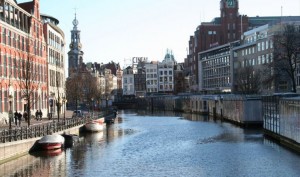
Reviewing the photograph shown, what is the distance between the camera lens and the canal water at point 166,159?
37625mm

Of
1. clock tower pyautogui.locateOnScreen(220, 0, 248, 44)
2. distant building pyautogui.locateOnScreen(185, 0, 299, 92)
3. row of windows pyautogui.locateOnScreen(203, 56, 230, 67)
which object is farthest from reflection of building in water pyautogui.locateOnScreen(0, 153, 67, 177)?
clock tower pyautogui.locateOnScreen(220, 0, 248, 44)

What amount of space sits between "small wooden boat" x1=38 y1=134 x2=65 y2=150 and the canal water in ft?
3.19

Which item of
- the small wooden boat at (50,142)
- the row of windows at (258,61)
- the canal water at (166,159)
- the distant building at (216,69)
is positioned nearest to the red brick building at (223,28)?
the distant building at (216,69)

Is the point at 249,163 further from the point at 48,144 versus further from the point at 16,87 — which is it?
the point at 16,87

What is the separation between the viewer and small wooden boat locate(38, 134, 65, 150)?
160ft

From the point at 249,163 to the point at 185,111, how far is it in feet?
388

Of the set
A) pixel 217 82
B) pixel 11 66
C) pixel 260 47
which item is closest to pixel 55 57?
pixel 11 66

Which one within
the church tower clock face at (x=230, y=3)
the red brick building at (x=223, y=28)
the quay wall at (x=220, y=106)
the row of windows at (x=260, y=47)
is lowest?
the quay wall at (x=220, y=106)

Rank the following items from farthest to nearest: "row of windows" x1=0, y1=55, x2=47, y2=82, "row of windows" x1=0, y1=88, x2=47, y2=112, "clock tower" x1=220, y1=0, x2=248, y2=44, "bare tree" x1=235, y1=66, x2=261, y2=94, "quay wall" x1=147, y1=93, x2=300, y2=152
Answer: "clock tower" x1=220, y1=0, x2=248, y2=44 < "bare tree" x1=235, y1=66, x2=261, y2=94 < "row of windows" x1=0, y1=55, x2=47, y2=82 < "row of windows" x1=0, y1=88, x2=47, y2=112 < "quay wall" x1=147, y1=93, x2=300, y2=152

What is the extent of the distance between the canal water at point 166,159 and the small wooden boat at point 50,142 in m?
0.97

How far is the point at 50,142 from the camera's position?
49.1 metres

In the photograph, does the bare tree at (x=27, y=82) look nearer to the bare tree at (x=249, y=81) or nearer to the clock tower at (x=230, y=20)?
the bare tree at (x=249, y=81)

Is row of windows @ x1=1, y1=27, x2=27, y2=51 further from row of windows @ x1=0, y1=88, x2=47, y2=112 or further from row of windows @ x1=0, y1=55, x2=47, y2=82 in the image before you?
row of windows @ x1=0, y1=88, x2=47, y2=112

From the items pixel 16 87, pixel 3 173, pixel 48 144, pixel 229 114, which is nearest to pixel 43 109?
pixel 16 87
